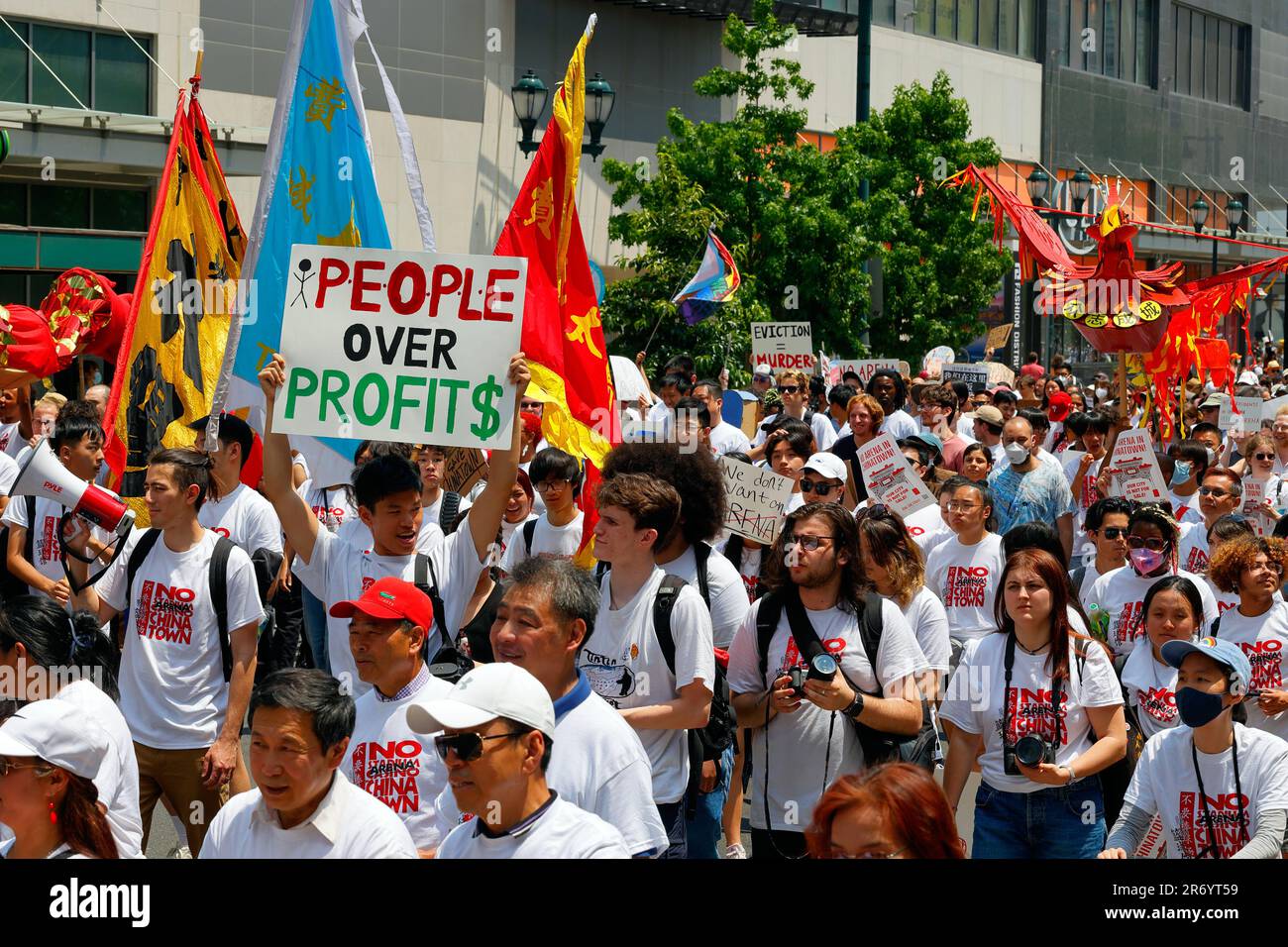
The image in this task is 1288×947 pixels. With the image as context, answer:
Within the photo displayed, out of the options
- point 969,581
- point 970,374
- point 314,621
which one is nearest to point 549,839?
point 314,621

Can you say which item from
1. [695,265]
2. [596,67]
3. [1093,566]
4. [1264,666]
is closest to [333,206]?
[1093,566]

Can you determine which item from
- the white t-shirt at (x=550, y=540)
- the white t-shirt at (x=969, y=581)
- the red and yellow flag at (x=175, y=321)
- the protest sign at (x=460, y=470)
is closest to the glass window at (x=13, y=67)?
the red and yellow flag at (x=175, y=321)

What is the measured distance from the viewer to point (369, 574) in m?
5.96

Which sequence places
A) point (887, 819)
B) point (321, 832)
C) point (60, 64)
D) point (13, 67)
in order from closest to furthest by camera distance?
point (887, 819)
point (321, 832)
point (13, 67)
point (60, 64)

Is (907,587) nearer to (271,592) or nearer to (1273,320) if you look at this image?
(271,592)

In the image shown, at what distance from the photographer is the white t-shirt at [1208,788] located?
5004 millimetres

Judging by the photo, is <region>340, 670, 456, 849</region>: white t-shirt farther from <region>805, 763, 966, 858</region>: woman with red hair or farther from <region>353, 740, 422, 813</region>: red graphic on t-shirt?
<region>805, 763, 966, 858</region>: woman with red hair

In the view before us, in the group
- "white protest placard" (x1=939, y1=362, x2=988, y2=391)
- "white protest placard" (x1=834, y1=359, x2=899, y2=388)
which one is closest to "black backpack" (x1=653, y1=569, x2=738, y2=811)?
"white protest placard" (x1=834, y1=359, x2=899, y2=388)

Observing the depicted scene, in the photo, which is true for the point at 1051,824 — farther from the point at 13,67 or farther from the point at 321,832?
the point at 13,67

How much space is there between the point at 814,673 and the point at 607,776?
4.12 feet

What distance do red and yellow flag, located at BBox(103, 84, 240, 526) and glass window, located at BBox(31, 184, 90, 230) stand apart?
519 inches

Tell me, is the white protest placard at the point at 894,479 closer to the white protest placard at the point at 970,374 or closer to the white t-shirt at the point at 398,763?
the white t-shirt at the point at 398,763

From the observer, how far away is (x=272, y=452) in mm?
5969
